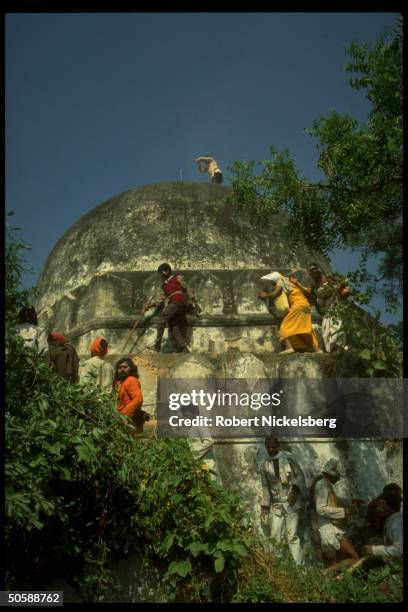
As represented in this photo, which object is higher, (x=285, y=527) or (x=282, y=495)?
(x=282, y=495)

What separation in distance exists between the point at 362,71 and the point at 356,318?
104 inches

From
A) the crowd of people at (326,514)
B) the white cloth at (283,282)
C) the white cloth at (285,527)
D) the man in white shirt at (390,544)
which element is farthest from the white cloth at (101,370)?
the man in white shirt at (390,544)

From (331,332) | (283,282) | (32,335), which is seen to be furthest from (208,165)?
(32,335)

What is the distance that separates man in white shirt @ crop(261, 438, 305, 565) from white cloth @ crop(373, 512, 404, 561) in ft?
2.29

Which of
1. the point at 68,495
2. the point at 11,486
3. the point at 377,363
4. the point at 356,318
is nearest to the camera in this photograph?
the point at 11,486

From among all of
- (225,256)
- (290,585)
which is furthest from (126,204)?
(290,585)

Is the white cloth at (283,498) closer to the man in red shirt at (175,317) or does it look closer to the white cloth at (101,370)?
the white cloth at (101,370)

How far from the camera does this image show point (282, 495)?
6137 millimetres

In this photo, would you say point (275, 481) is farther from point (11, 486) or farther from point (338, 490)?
point (11, 486)

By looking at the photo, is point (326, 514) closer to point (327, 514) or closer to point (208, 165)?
point (327, 514)

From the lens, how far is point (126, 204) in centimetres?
1238

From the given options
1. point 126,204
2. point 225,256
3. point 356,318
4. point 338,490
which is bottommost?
point 338,490

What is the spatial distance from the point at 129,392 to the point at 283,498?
6.24 ft

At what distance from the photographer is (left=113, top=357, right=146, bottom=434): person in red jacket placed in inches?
265
